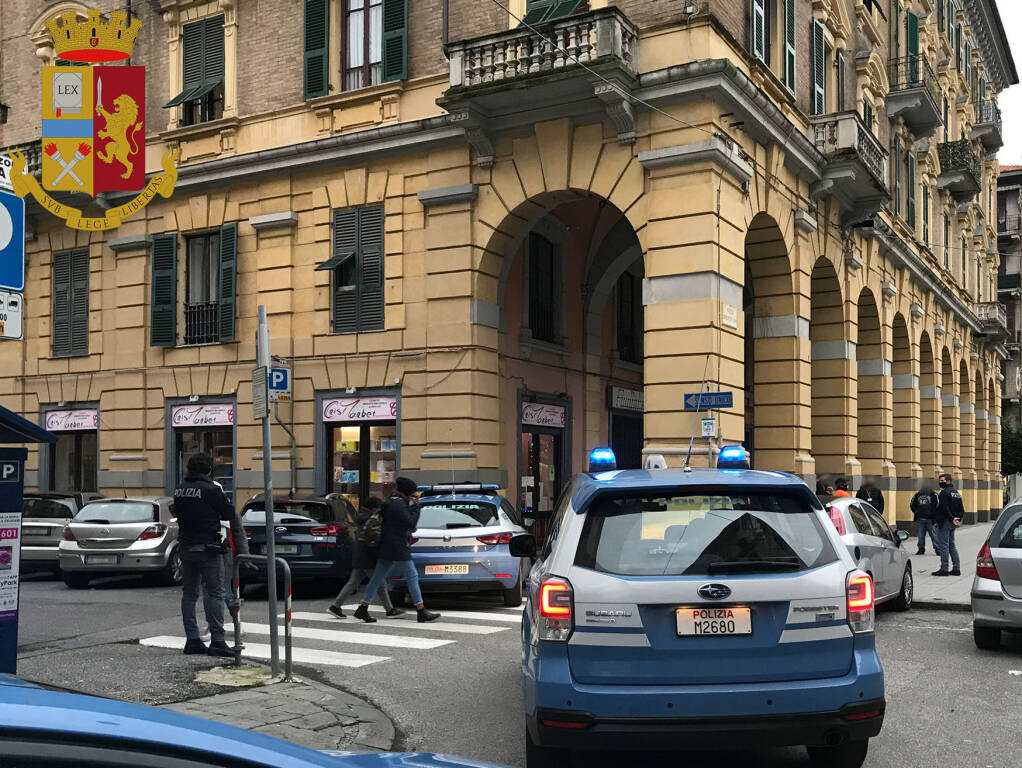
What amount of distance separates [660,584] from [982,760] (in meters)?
2.65

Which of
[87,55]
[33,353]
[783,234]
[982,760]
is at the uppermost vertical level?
[87,55]

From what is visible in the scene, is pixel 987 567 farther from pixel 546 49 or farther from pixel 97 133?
pixel 97 133

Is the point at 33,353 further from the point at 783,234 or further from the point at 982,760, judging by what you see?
the point at 982,760

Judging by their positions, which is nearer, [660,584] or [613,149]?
[660,584]

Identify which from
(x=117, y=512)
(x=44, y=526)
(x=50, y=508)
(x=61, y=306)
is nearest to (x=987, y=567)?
(x=117, y=512)

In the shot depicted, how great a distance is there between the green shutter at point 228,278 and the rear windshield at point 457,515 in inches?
400

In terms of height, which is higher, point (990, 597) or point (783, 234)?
point (783, 234)

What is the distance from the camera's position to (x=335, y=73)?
22.0 meters

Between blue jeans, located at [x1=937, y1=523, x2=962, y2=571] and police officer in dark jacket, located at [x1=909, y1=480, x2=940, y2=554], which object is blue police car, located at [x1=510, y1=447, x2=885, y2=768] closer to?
blue jeans, located at [x1=937, y1=523, x2=962, y2=571]

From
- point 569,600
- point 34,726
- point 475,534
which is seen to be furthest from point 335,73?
point 34,726

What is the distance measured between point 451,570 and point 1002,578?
646 centimetres

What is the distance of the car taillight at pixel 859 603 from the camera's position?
556cm

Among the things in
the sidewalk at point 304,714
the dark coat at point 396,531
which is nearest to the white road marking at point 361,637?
the dark coat at point 396,531

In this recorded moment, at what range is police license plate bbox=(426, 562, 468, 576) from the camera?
13.8 meters
